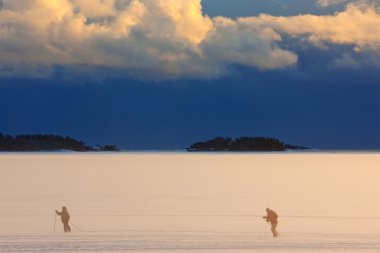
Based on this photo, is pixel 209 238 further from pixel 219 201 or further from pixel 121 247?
pixel 219 201

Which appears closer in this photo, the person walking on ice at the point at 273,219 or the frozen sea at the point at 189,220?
the frozen sea at the point at 189,220

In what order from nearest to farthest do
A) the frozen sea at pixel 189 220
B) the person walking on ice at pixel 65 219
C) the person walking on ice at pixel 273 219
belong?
the frozen sea at pixel 189 220 < the person walking on ice at pixel 273 219 < the person walking on ice at pixel 65 219

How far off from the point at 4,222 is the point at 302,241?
11.2 metres

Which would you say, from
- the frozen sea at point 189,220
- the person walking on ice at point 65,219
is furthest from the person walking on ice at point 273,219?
the person walking on ice at point 65,219

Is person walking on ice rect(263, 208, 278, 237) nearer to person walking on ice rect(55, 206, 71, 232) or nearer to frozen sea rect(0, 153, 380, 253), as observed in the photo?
frozen sea rect(0, 153, 380, 253)

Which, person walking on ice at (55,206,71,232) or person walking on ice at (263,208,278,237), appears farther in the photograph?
person walking on ice at (55,206,71,232)

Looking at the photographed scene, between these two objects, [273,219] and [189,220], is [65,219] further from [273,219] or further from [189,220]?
[273,219]

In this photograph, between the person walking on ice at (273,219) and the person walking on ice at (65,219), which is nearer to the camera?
the person walking on ice at (273,219)

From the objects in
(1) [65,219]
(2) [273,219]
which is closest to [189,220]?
(2) [273,219]

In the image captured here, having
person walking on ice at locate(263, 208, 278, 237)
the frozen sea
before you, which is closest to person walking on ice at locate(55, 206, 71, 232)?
the frozen sea

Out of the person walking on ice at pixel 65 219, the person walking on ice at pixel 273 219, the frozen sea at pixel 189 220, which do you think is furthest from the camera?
the person walking on ice at pixel 65 219

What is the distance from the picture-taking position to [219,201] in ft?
122

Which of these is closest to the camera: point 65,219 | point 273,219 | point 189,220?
point 273,219

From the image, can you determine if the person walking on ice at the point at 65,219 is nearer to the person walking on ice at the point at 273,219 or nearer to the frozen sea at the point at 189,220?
the frozen sea at the point at 189,220
